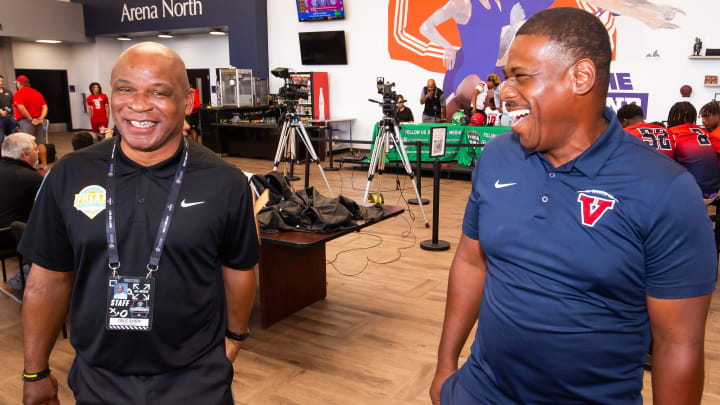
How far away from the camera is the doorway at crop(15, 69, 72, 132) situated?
17078mm

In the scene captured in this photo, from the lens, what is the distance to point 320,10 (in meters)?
11.9

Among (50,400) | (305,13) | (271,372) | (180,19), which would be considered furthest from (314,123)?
(50,400)

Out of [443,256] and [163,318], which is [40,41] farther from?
[163,318]

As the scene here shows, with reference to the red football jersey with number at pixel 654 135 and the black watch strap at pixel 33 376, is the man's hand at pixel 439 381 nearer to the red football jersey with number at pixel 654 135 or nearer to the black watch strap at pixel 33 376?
the black watch strap at pixel 33 376

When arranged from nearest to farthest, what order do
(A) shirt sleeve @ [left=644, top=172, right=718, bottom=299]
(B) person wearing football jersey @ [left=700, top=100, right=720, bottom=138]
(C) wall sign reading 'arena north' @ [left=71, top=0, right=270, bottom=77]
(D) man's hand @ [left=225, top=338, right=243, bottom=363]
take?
(A) shirt sleeve @ [left=644, top=172, right=718, bottom=299], (D) man's hand @ [left=225, top=338, right=243, bottom=363], (B) person wearing football jersey @ [left=700, top=100, right=720, bottom=138], (C) wall sign reading 'arena north' @ [left=71, top=0, right=270, bottom=77]

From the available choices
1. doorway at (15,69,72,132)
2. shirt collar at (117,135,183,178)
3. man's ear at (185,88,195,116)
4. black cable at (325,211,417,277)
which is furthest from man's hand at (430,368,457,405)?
doorway at (15,69,72,132)

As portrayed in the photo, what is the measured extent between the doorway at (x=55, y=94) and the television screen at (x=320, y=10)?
31.9 feet

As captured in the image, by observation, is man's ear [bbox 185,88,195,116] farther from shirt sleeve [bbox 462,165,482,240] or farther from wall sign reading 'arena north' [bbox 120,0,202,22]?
wall sign reading 'arena north' [bbox 120,0,202,22]

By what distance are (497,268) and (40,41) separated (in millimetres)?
18881

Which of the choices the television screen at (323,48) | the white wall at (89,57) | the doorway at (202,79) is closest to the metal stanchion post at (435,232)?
the television screen at (323,48)

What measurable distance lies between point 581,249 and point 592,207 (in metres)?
0.09

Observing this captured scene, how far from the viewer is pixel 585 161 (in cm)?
110

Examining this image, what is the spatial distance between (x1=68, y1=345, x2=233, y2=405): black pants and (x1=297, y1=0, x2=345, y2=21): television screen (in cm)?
1126

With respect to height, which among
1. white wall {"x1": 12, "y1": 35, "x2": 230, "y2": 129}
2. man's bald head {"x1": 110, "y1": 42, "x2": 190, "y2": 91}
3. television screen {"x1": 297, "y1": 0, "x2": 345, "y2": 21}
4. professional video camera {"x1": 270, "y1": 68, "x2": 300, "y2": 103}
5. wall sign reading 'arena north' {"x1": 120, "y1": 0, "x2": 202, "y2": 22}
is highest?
wall sign reading 'arena north' {"x1": 120, "y1": 0, "x2": 202, "y2": 22}
